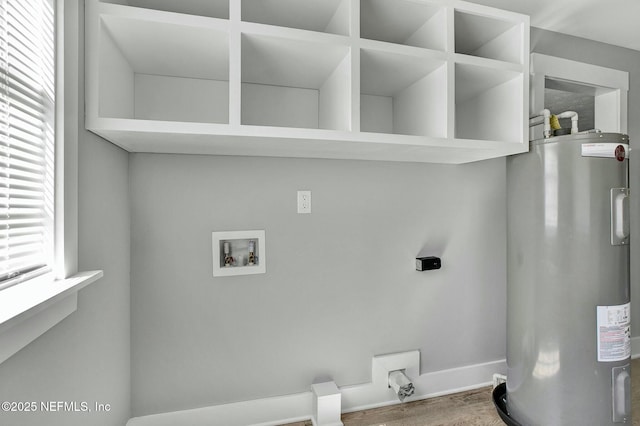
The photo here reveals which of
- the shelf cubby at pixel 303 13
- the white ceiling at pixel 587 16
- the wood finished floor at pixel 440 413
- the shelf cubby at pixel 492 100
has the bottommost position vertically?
the wood finished floor at pixel 440 413

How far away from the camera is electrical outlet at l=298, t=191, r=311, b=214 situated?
1559 millimetres

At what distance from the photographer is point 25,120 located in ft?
2.37

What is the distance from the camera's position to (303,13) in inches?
50.0

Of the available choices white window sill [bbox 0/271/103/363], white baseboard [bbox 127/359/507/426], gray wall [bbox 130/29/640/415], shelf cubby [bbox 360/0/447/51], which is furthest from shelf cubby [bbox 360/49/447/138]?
white baseboard [bbox 127/359/507/426]

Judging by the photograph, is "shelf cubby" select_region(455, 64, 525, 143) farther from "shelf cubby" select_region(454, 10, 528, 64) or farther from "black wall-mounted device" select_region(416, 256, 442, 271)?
"black wall-mounted device" select_region(416, 256, 442, 271)

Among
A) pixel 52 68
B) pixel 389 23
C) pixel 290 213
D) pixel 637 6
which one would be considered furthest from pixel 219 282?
pixel 637 6

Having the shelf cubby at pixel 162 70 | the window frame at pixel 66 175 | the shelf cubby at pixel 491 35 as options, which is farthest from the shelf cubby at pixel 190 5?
the shelf cubby at pixel 491 35

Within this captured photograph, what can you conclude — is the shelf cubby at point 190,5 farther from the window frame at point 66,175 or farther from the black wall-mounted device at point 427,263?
the black wall-mounted device at point 427,263

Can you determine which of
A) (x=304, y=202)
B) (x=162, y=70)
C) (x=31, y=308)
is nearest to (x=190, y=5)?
(x=162, y=70)

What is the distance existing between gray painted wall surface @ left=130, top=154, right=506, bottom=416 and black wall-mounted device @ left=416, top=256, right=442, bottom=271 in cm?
4

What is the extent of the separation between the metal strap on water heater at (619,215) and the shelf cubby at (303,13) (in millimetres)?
1266

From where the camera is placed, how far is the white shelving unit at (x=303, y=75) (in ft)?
3.34

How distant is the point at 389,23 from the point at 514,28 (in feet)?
1.82

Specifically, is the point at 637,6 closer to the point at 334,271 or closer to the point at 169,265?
the point at 334,271
